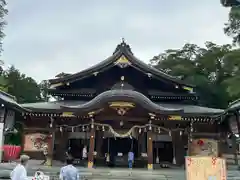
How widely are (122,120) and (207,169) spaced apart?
30.6ft

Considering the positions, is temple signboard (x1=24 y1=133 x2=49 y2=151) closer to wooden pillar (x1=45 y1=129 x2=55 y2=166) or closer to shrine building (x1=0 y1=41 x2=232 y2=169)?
shrine building (x1=0 y1=41 x2=232 y2=169)

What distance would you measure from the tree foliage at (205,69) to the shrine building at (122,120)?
18.1 metres

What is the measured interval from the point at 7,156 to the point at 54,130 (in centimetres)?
316

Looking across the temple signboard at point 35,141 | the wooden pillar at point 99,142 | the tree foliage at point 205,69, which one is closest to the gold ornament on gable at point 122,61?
the wooden pillar at point 99,142

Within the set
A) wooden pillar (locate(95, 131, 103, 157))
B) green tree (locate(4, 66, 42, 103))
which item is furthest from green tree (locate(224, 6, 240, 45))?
green tree (locate(4, 66, 42, 103))

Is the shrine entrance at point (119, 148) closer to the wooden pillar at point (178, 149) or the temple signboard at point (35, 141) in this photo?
the wooden pillar at point (178, 149)

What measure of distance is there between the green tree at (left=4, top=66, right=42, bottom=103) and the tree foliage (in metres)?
20.6

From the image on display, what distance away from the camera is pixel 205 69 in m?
41.0

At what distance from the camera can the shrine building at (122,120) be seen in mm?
15414

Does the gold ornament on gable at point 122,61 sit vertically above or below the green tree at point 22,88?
below

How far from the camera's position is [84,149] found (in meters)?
16.8

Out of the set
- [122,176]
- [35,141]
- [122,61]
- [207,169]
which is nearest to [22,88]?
[35,141]

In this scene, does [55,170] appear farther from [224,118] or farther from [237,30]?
[237,30]

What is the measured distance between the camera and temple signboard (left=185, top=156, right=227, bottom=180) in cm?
708
